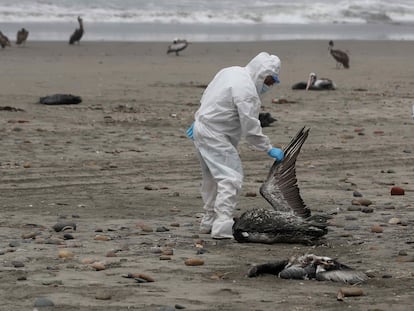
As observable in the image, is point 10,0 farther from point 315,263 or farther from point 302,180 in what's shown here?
point 315,263

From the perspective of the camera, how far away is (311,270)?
7723mm

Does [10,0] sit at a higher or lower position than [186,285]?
lower

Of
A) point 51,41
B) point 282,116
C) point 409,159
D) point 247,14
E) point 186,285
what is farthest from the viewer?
point 247,14

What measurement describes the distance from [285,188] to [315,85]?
443 inches

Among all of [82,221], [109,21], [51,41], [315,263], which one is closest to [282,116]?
[82,221]

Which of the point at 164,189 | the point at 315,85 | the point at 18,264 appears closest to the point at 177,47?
the point at 315,85

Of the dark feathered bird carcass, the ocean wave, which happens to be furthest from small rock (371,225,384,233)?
the ocean wave

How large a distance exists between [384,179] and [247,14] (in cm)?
3363

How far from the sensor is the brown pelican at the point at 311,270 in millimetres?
7586

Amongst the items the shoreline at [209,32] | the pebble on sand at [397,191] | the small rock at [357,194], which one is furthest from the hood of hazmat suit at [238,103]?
the shoreline at [209,32]

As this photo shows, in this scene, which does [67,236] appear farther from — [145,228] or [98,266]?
[98,266]

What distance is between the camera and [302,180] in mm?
12320

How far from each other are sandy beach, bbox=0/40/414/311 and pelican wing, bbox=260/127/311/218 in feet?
1.24

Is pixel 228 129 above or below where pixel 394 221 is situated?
above
